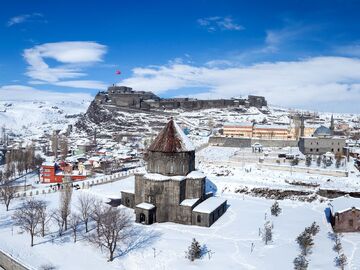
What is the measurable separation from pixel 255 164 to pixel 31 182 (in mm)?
30417

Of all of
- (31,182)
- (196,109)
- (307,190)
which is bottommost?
(31,182)

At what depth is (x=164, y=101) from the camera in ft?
407

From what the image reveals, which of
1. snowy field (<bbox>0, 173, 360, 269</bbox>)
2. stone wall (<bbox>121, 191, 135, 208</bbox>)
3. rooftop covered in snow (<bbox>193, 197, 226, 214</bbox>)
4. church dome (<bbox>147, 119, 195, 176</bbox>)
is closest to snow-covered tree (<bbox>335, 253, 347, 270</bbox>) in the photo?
snowy field (<bbox>0, 173, 360, 269</bbox>)

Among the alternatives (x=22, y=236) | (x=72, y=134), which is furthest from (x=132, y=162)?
(x=72, y=134)

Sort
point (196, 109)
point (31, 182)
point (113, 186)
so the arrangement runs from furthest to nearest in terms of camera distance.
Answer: point (196, 109) < point (31, 182) < point (113, 186)

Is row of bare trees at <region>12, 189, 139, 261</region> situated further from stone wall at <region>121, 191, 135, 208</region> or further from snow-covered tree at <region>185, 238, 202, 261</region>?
snow-covered tree at <region>185, 238, 202, 261</region>

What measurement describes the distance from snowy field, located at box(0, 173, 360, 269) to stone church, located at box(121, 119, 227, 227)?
0.78 metres

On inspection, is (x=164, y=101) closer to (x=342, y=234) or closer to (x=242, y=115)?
(x=242, y=115)

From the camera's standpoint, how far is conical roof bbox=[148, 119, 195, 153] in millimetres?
26281

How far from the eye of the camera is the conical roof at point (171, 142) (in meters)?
26.3

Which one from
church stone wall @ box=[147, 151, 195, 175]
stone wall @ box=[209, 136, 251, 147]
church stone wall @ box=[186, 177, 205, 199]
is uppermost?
church stone wall @ box=[147, 151, 195, 175]

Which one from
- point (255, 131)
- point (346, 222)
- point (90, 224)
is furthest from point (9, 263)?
point (255, 131)

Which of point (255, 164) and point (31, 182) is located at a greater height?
point (255, 164)

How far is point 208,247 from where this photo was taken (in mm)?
20484
